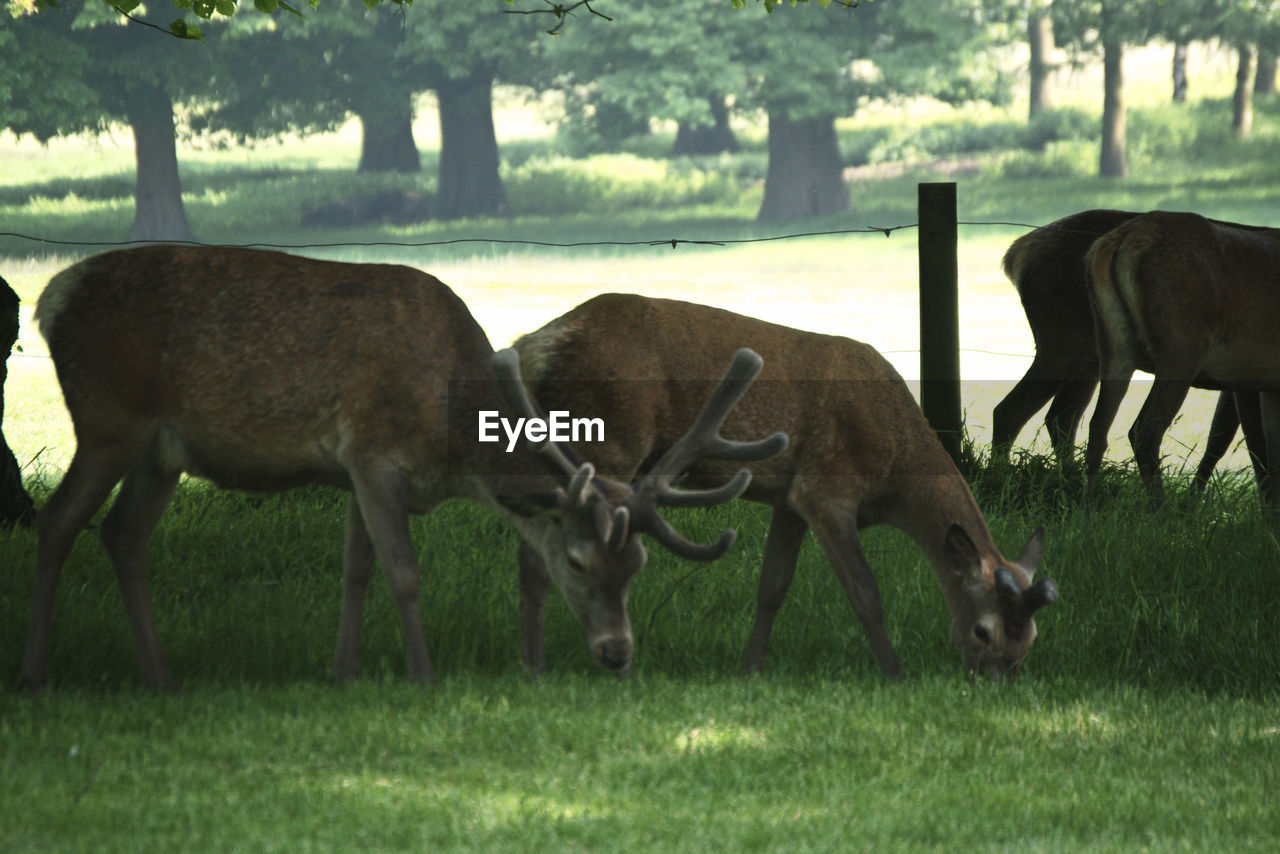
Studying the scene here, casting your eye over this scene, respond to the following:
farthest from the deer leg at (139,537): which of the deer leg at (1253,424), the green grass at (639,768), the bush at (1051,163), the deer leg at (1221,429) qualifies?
the bush at (1051,163)

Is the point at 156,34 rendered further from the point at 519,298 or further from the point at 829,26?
the point at 829,26

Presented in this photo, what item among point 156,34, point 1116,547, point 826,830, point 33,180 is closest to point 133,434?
point 826,830

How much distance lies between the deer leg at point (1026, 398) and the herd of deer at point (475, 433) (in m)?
3.05

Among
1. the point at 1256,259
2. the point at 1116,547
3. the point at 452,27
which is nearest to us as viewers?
the point at 1116,547

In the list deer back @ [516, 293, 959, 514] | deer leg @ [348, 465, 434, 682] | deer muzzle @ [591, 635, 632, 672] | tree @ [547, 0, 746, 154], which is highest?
tree @ [547, 0, 746, 154]

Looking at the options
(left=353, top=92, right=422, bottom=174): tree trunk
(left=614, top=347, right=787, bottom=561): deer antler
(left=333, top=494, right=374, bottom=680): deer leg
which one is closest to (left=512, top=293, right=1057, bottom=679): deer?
(left=614, top=347, right=787, bottom=561): deer antler

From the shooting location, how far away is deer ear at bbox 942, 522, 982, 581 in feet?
20.8

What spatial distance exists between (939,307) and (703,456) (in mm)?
3794

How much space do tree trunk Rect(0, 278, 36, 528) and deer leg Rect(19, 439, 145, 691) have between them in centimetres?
238

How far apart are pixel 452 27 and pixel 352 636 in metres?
33.3

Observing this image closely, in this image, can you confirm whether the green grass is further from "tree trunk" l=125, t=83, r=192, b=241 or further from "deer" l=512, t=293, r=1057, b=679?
"tree trunk" l=125, t=83, r=192, b=241

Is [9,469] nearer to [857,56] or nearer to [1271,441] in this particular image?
[1271,441]

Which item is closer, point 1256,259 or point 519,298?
point 1256,259

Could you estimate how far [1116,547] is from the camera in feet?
25.7
